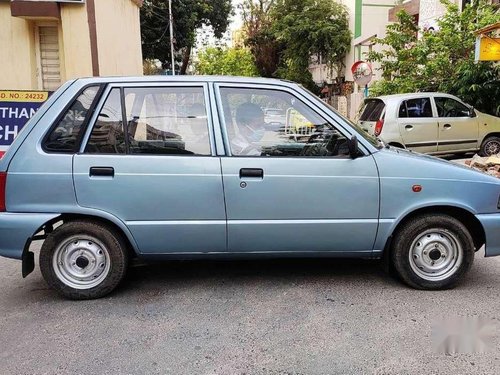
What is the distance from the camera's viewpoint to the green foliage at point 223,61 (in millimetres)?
40906

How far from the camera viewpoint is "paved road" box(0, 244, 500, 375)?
3.05 metres

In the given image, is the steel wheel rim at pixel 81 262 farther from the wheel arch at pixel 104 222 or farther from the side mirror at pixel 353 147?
the side mirror at pixel 353 147

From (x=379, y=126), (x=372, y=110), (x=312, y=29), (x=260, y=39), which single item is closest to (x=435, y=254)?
(x=379, y=126)

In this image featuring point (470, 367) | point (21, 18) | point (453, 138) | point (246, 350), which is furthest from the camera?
point (453, 138)

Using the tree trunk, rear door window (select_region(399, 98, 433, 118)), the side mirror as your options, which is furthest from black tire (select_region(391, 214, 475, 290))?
the tree trunk

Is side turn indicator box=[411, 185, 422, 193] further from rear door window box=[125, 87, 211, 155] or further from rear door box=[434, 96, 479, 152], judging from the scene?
rear door box=[434, 96, 479, 152]

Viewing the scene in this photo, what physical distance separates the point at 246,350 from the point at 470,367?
1.40 m

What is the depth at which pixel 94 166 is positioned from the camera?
12.5 feet

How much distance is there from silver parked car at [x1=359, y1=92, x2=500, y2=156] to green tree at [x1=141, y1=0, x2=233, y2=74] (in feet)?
60.9

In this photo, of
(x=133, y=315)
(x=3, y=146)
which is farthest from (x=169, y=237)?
(x=3, y=146)

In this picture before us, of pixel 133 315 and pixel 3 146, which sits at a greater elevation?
pixel 3 146

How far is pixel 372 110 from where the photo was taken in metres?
11.5

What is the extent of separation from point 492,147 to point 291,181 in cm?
957

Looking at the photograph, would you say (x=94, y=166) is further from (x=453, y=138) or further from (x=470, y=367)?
(x=453, y=138)
